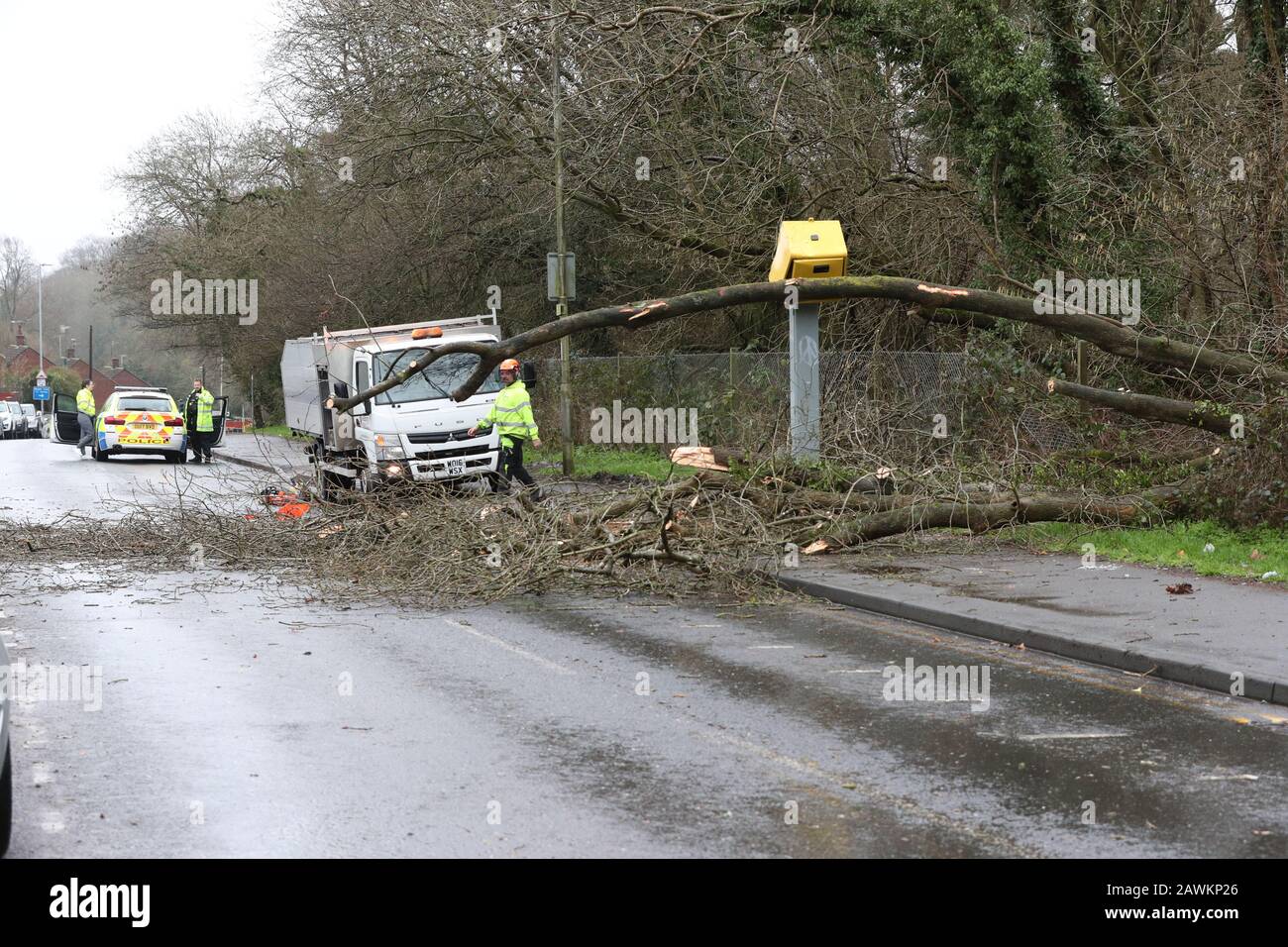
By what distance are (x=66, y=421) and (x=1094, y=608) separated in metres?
33.4

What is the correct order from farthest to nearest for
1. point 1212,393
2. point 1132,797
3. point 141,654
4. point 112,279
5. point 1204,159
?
point 112,279 → point 1204,159 → point 1212,393 → point 141,654 → point 1132,797

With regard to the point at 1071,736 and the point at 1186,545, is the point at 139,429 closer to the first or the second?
the point at 1186,545

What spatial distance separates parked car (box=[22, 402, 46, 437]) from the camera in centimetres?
6838

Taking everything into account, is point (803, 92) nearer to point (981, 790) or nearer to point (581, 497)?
point (581, 497)

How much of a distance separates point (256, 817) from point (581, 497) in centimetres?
823

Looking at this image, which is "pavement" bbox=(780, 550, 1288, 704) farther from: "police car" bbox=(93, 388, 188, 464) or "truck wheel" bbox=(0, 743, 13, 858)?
"police car" bbox=(93, 388, 188, 464)

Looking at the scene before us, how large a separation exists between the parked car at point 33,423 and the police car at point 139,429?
3800cm

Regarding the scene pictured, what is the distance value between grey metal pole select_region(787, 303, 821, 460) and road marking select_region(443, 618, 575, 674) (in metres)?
5.27

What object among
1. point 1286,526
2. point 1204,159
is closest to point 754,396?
point 1204,159

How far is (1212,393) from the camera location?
14727 mm

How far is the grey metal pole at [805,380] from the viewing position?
15.2 m

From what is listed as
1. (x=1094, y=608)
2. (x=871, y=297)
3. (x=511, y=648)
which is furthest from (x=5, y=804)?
(x=871, y=297)

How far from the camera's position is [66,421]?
1489 inches

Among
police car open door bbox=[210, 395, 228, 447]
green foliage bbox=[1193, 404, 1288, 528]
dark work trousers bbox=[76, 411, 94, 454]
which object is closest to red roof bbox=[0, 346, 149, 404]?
dark work trousers bbox=[76, 411, 94, 454]
